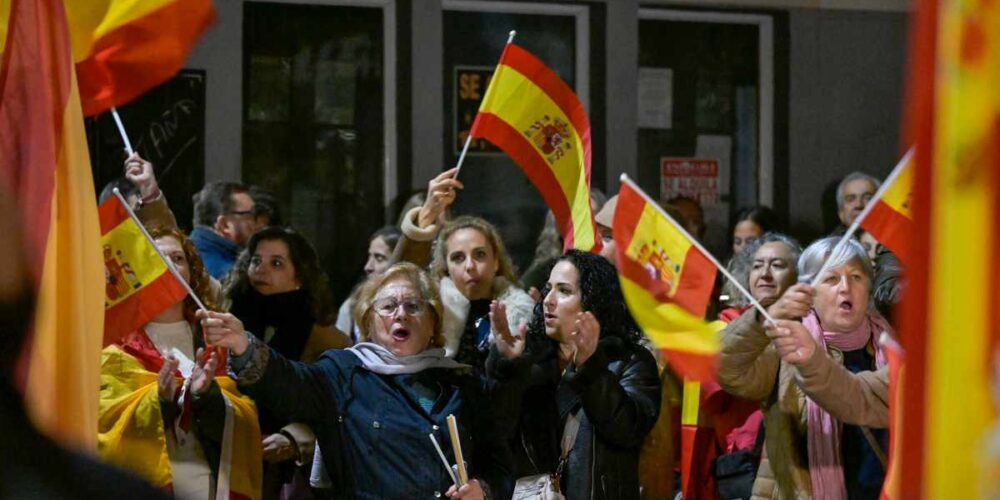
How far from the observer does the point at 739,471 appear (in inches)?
250

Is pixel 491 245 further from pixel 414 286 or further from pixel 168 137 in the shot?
pixel 168 137

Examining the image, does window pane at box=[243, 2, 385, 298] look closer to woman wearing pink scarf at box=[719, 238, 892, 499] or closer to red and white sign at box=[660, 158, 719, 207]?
red and white sign at box=[660, 158, 719, 207]

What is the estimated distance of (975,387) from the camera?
2.28m

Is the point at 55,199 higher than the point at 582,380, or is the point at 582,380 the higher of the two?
the point at 55,199

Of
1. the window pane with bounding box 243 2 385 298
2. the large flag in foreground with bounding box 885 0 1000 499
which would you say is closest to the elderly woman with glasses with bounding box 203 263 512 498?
the large flag in foreground with bounding box 885 0 1000 499

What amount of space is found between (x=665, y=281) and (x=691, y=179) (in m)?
5.14

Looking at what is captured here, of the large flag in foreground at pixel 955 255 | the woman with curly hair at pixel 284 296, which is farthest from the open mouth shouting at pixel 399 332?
the large flag in foreground at pixel 955 255

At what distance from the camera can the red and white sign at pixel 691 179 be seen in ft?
36.0

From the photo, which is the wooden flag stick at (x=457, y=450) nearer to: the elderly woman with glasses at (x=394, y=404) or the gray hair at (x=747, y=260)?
the elderly woman with glasses at (x=394, y=404)

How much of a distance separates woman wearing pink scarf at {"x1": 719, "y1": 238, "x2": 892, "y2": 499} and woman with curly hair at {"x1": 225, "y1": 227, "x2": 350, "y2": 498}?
1.86 metres

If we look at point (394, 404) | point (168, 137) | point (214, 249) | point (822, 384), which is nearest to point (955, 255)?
point (822, 384)

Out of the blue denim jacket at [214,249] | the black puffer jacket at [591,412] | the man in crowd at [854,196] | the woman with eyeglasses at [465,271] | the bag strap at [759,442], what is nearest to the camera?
the black puffer jacket at [591,412]

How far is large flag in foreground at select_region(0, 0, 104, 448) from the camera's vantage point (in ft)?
15.8

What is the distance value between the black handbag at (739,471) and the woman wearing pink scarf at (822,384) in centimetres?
28
